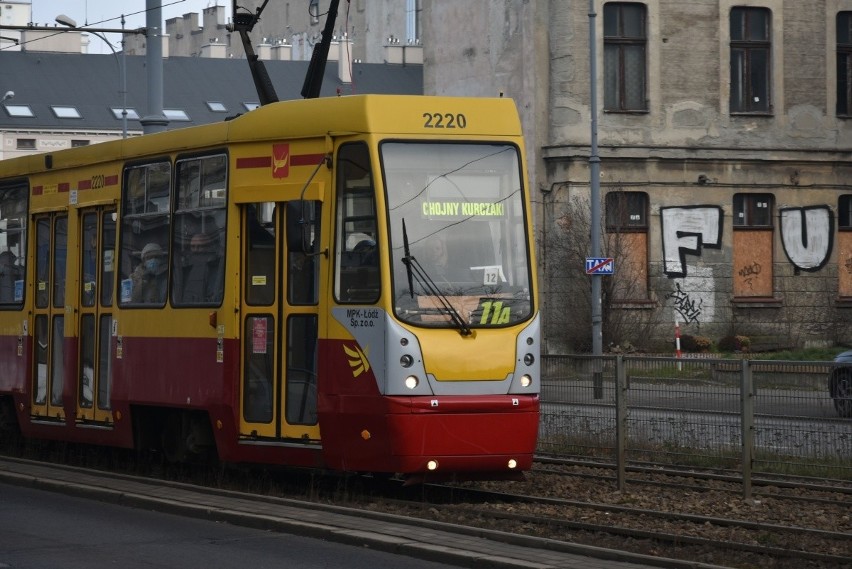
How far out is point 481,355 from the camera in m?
13.5

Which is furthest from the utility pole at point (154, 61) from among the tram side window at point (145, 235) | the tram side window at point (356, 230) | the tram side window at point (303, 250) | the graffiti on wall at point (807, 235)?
the graffiti on wall at point (807, 235)

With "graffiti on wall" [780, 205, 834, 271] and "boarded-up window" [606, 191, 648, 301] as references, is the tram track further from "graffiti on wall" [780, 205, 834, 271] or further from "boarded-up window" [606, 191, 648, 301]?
"graffiti on wall" [780, 205, 834, 271]

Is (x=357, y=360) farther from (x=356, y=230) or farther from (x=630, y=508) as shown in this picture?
(x=630, y=508)

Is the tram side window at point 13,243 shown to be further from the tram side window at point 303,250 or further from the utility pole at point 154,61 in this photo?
the tram side window at point 303,250

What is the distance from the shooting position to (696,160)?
39.7 meters

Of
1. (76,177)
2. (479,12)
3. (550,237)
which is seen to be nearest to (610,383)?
(76,177)

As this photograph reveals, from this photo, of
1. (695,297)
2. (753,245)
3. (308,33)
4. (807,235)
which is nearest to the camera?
(695,297)

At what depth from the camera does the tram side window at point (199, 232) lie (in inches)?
598

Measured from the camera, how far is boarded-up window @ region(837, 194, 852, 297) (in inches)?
1597

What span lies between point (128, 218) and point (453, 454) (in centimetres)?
529

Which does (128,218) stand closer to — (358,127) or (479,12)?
(358,127)

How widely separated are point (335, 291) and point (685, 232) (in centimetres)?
2664

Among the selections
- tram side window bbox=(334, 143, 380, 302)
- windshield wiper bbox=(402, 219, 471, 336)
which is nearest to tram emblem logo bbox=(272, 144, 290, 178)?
tram side window bbox=(334, 143, 380, 302)

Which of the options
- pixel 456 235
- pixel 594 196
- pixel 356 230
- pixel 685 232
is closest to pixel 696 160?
pixel 685 232
